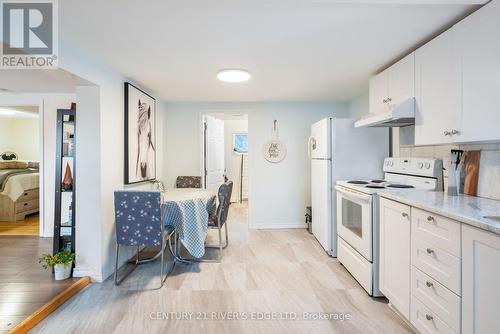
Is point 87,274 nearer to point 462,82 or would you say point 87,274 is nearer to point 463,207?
point 463,207

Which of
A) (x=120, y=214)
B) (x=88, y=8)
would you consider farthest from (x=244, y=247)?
(x=88, y=8)

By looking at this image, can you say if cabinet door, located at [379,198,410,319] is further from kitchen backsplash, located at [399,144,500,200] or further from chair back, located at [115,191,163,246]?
chair back, located at [115,191,163,246]

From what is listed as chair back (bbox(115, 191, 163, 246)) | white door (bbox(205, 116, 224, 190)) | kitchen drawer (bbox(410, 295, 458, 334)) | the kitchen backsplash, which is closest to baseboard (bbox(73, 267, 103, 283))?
chair back (bbox(115, 191, 163, 246))

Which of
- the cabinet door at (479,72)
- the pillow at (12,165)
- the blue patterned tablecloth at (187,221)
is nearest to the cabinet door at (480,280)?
the cabinet door at (479,72)

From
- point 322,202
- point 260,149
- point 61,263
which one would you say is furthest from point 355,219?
point 61,263

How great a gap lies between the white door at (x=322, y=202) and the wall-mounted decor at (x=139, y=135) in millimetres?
2321

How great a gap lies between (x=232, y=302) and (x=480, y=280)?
5.52 feet

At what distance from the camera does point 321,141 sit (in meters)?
3.22

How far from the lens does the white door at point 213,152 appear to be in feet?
15.0

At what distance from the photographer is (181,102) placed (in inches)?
171

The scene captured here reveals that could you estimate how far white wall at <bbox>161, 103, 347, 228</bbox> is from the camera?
14.2 ft

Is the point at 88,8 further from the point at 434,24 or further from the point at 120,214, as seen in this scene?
the point at 434,24

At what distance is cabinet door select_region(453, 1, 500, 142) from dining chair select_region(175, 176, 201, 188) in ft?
10.7

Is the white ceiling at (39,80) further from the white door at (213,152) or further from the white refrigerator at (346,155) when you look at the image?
the white refrigerator at (346,155)
